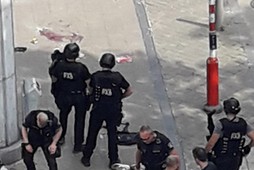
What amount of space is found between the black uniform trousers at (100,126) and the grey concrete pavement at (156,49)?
0.94ft

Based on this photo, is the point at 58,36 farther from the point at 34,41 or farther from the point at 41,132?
A: the point at 41,132

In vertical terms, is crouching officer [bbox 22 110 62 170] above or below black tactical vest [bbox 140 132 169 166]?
above

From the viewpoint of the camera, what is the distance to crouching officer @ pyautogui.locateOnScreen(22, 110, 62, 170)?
1231 cm

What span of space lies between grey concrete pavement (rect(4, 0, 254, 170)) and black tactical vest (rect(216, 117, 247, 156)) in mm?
1613

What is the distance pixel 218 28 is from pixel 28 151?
546 cm

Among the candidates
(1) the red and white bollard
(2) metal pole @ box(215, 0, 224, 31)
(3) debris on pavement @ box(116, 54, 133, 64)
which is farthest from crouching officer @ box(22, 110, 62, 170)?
(2) metal pole @ box(215, 0, 224, 31)

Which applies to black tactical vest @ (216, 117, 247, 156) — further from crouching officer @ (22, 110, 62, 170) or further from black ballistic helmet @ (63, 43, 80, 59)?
black ballistic helmet @ (63, 43, 80, 59)

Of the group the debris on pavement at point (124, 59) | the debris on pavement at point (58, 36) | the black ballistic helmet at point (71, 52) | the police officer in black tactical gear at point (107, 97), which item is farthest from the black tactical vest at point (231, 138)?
the debris on pavement at point (58, 36)

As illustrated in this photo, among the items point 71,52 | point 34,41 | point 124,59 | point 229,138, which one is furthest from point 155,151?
point 34,41

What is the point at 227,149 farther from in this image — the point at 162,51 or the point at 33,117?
the point at 162,51

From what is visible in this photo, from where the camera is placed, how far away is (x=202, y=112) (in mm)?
14836

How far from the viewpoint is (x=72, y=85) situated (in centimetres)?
1313

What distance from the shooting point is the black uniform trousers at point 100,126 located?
42.7 ft

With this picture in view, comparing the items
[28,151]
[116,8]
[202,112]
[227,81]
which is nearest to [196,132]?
[202,112]
